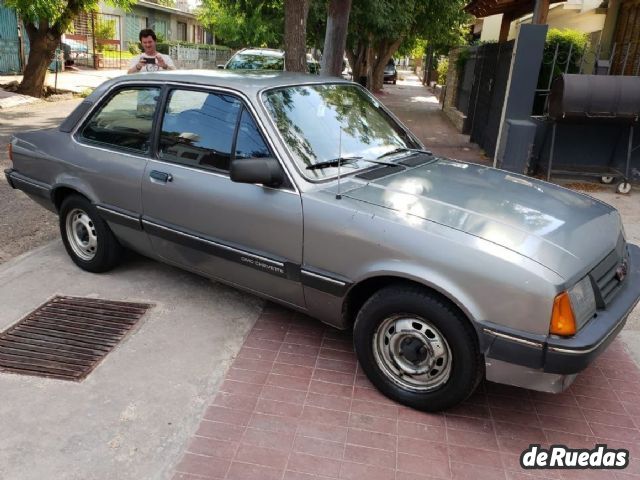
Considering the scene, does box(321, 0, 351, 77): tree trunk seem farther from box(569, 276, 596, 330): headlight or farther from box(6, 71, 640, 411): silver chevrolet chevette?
box(569, 276, 596, 330): headlight

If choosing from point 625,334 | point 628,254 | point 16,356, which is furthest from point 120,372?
point 625,334

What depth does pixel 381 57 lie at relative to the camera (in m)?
23.8

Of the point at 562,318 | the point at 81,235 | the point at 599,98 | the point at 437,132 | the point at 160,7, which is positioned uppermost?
the point at 160,7

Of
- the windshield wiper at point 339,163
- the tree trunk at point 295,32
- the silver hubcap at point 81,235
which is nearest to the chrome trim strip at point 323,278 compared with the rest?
the windshield wiper at point 339,163

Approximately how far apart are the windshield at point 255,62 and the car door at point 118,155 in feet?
36.0

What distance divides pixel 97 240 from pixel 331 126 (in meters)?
2.18

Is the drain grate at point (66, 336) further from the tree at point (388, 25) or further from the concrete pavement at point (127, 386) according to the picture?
the tree at point (388, 25)

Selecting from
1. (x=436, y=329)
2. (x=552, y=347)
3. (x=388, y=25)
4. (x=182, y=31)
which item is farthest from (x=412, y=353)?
(x=182, y=31)

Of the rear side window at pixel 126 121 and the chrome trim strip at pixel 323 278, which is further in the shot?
the rear side window at pixel 126 121

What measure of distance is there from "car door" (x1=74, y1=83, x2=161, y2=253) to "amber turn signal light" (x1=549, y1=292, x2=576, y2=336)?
290 cm

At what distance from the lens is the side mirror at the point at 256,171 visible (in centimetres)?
324

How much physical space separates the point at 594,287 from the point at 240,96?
2364 millimetres

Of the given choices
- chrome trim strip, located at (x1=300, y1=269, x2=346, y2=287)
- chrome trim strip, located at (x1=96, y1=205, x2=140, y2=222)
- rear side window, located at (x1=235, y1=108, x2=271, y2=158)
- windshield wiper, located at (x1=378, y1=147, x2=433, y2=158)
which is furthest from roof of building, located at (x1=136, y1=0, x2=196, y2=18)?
chrome trim strip, located at (x1=300, y1=269, x2=346, y2=287)

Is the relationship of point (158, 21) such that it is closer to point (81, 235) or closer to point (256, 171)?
point (81, 235)
